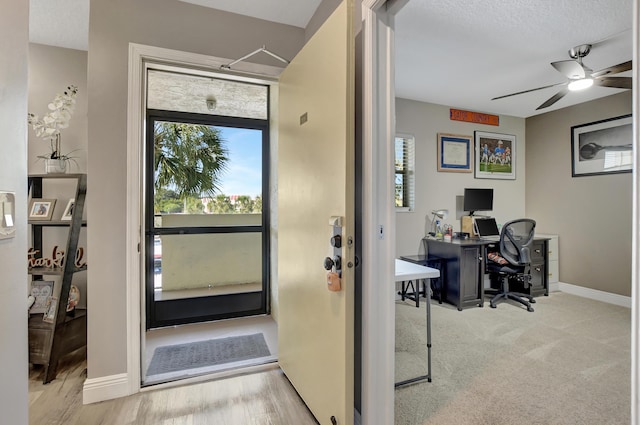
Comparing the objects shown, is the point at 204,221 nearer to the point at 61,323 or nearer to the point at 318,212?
the point at 61,323

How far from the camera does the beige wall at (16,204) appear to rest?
0.80m

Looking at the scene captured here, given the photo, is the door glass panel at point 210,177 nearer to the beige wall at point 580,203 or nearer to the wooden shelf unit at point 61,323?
the wooden shelf unit at point 61,323

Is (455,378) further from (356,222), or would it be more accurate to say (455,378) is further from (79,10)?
(79,10)

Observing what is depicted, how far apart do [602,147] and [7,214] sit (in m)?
5.55

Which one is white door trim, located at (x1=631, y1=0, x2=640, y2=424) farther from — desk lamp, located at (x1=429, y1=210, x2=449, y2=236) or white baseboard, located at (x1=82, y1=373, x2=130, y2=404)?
desk lamp, located at (x1=429, y1=210, x2=449, y2=236)

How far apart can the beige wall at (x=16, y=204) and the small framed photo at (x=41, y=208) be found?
187 cm

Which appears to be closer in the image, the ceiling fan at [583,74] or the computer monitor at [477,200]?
the ceiling fan at [583,74]

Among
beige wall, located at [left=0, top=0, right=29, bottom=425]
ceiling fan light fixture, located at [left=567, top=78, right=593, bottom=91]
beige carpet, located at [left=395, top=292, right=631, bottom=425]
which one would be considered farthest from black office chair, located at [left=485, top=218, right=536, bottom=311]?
beige wall, located at [left=0, top=0, right=29, bottom=425]

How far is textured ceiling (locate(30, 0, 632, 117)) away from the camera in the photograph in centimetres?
212

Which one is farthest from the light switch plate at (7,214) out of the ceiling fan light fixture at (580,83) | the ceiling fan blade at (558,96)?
the ceiling fan blade at (558,96)

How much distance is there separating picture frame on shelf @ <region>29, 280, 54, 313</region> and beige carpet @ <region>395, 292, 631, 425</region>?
8.72ft

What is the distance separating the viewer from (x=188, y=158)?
3146 mm

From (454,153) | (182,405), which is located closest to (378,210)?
(182,405)

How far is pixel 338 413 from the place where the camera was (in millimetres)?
1393
